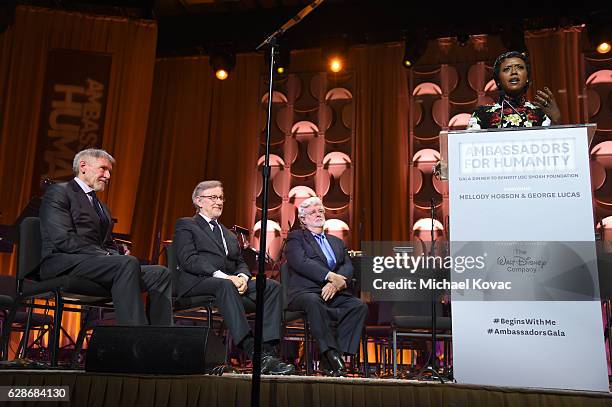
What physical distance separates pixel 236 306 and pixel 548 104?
1872 mm

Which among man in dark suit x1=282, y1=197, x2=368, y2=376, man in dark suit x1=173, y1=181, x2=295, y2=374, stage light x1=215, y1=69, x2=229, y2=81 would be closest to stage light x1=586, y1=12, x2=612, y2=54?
stage light x1=215, y1=69, x2=229, y2=81

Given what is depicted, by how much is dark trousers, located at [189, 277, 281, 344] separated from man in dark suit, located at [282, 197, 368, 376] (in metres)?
0.27

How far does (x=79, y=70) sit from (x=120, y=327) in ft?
19.0

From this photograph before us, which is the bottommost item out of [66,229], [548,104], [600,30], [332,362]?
[332,362]

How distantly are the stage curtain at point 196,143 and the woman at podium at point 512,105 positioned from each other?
5191mm

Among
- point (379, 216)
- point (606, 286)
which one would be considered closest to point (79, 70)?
point (379, 216)

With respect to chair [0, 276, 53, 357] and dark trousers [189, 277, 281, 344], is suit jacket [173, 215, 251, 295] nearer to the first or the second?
dark trousers [189, 277, 281, 344]

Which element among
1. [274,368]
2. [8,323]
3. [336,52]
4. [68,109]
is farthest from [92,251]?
[336,52]

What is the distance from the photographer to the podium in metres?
2.30

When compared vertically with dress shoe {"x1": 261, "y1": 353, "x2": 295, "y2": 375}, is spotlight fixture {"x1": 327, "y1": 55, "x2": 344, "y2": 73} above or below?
above

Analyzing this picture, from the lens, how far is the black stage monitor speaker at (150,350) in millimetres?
2598

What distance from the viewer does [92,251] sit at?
10.7ft

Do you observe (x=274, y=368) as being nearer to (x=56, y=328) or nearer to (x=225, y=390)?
(x=225, y=390)

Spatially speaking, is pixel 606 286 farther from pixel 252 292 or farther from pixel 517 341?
pixel 252 292
